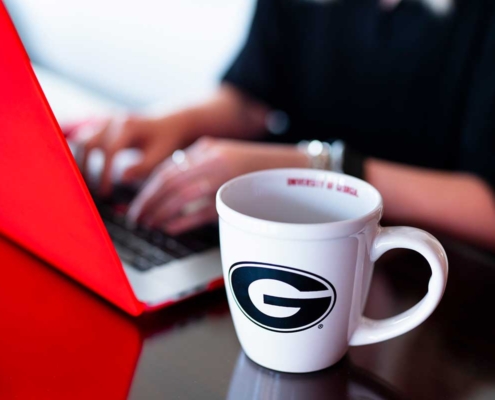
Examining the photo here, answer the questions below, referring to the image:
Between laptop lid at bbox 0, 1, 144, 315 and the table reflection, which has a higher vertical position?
laptop lid at bbox 0, 1, 144, 315

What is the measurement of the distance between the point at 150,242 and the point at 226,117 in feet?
1.80

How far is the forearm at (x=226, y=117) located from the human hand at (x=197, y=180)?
24 centimetres

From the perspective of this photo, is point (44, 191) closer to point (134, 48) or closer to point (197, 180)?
point (197, 180)

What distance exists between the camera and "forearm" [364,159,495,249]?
73 cm

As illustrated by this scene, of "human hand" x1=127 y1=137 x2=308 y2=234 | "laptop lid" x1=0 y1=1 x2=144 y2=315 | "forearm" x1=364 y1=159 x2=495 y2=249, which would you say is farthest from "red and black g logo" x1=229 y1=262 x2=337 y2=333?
"forearm" x1=364 y1=159 x2=495 y2=249

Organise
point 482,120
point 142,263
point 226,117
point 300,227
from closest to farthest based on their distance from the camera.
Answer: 1. point 300,227
2. point 142,263
3. point 482,120
4. point 226,117

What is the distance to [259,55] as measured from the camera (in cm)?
112

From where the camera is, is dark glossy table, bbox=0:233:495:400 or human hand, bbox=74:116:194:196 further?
human hand, bbox=74:116:194:196

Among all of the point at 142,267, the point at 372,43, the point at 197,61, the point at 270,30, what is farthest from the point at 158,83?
the point at 142,267

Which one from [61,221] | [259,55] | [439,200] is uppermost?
[61,221]

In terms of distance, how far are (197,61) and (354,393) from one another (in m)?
1.48

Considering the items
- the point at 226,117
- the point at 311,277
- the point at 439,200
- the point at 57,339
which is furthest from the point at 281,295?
the point at 226,117

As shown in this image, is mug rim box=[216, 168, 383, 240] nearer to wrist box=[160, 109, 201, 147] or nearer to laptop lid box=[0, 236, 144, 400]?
laptop lid box=[0, 236, 144, 400]

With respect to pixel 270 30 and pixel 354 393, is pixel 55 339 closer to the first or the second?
pixel 354 393
